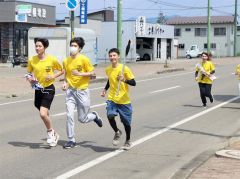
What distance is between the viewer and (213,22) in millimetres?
85938

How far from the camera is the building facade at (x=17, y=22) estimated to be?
39594 millimetres

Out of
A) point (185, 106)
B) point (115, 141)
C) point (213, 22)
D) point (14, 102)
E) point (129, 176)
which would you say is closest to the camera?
point (129, 176)

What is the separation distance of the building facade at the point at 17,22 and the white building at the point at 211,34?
4629 centimetres

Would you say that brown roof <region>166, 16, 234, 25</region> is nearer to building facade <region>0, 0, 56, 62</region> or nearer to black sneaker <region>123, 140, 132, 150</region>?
building facade <region>0, 0, 56, 62</region>

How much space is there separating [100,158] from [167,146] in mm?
1543

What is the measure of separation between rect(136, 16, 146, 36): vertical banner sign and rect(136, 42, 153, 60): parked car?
351 centimetres

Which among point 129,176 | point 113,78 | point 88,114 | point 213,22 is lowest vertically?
point 129,176

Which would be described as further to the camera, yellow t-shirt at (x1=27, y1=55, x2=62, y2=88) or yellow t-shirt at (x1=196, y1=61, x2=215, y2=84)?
yellow t-shirt at (x1=196, y1=61, x2=215, y2=84)

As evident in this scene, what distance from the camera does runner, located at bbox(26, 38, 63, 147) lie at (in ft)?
28.1

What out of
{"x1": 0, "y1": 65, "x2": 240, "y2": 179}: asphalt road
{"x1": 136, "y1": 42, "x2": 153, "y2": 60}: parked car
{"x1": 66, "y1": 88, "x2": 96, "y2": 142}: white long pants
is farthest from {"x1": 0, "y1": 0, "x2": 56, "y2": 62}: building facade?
{"x1": 66, "y1": 88, "x2": 96, "y2": 142}: white long pants

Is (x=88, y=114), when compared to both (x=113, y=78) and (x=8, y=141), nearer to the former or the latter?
(x=113, y=78)

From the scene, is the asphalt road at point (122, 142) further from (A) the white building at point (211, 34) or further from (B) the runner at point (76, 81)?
(A) the white building at point (211, 34)

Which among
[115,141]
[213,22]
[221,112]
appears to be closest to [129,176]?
[115,141]

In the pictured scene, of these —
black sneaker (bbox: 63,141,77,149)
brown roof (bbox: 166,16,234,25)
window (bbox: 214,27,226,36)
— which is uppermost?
brown roof (bbox: 166,16,234,25)
